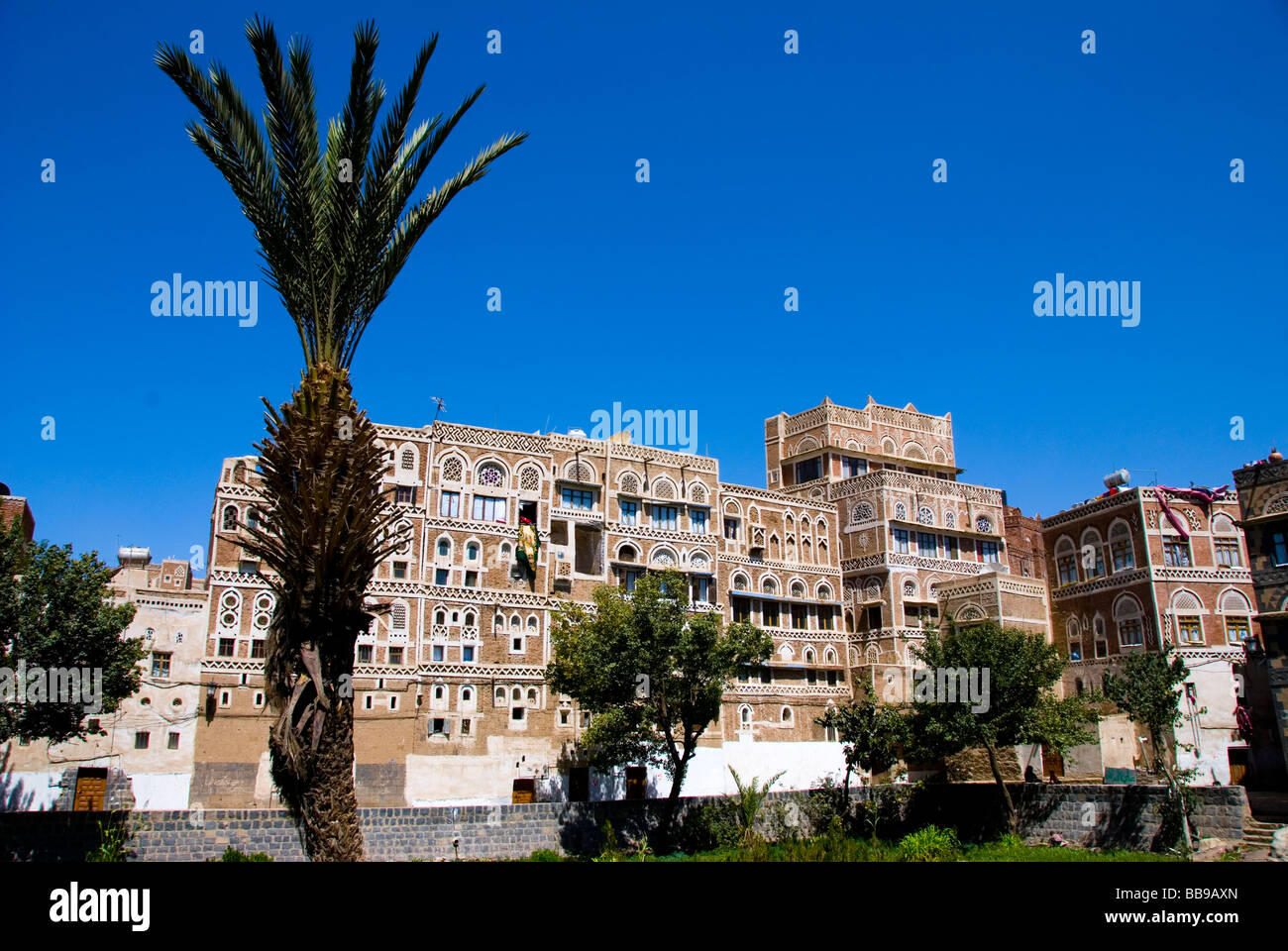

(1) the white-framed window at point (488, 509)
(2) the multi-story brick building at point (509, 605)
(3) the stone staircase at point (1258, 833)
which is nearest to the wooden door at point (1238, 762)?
(3) the stone staircase at point (1258, 833)

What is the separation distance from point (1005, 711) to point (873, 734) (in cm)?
547

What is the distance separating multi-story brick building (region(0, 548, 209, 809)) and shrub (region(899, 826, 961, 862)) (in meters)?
26.7

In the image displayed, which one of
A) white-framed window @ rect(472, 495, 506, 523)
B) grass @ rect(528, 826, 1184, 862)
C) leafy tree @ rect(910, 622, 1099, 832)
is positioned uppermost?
white-framed window @ rect(472, 495, 506, 523)

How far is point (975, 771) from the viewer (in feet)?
146

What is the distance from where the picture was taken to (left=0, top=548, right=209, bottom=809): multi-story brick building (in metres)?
37.3

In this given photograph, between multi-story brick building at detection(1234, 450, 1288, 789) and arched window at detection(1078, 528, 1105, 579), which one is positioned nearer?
multi-story brick building at detection(1234, 450, 1288, 789)

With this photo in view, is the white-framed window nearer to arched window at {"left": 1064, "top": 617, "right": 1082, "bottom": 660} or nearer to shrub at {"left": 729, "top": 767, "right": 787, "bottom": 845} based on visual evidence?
shrub at {"left": 729, "top": 767, "right": 787, "bottom": 845}

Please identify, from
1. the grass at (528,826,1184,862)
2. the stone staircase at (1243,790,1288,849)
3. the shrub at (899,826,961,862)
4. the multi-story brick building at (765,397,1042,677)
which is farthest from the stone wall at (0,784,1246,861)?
the multi-story brick building at (765,397,1042,677)

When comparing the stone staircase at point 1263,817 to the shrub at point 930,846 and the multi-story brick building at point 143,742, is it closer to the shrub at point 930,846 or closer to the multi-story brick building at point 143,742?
the shrub at point 930,846

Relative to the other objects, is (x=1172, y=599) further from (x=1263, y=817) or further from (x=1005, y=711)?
(x=1005, y=711)

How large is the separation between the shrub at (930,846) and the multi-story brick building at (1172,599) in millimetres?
16752

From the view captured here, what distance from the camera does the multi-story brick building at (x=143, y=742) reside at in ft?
123

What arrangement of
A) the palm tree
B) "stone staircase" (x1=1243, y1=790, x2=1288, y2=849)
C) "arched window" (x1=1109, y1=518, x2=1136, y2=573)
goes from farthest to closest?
"arched window" (x1=1109, y1=518, x2=1136, y2=573)
"stone staircase" (x1=1243, y1=790, x2=1288, y2=849)
the palm tree

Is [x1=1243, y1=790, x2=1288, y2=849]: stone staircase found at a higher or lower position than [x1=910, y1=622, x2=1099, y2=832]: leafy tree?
lower
